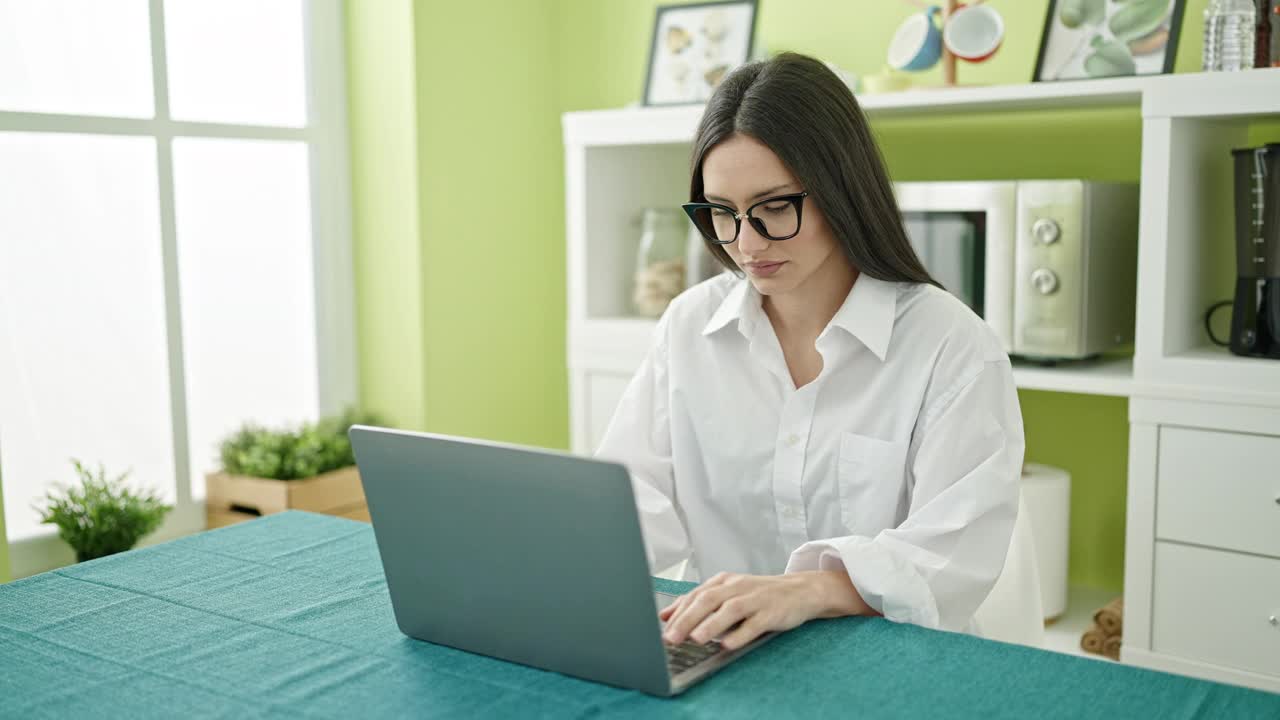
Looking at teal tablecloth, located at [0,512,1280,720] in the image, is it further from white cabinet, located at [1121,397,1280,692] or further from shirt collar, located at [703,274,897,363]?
white cabinet, located at [1121,397,1280,692]

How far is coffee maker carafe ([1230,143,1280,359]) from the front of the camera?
7.20 feet

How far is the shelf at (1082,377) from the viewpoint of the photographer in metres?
2.32

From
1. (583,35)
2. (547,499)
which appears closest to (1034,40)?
(583,35)

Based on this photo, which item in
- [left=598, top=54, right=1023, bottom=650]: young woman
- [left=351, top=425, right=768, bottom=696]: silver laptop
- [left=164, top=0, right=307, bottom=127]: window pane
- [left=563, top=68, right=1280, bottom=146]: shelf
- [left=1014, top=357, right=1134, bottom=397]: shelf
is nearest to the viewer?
[left=351, top=425, right=768, bottom=696]: silver laptop

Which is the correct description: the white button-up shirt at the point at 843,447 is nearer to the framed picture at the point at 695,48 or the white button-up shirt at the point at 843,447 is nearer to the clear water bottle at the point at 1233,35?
the clear water bottle at the point at 1233,35

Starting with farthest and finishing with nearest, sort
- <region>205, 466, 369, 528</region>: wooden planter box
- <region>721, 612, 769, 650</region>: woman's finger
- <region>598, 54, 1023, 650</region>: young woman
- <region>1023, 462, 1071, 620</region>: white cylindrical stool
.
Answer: <region>205, 466, 369, 528</region>: wooden planter box → <region>1023, 462, 1071, 620</region>: white cylindrical stool → <region>598, 54, 1023, 650</region>: young woman → <region>721, 612, 769, 650</region>: woman's finger

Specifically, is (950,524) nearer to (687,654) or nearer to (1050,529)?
(687,654)

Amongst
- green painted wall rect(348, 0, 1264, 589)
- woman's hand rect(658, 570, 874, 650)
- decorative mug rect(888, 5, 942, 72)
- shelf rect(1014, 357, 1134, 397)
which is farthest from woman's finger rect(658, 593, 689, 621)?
green painted wall rect(348, 0, 1264, 589)

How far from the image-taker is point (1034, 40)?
2.77m

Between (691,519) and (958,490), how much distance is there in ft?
1.42

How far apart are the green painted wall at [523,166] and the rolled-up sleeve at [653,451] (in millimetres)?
1383

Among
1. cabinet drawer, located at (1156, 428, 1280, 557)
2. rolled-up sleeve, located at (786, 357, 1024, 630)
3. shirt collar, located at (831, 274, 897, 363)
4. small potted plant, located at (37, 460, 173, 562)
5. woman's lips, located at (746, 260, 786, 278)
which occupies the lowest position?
small potted plant, located at (37, 460, 173, 562)

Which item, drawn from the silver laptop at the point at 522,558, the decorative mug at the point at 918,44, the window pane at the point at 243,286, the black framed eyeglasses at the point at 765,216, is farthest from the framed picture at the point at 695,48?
the silver laptop at the point at 522,558

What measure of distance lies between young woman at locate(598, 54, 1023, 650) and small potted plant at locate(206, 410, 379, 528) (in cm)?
128
